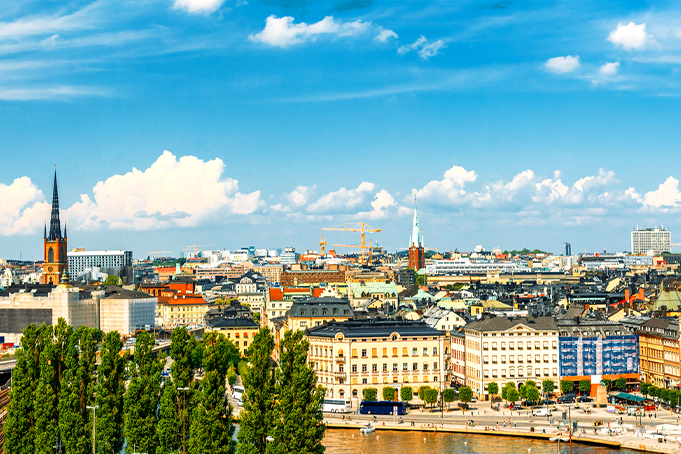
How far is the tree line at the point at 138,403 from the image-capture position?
237ft

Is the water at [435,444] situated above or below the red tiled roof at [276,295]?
below

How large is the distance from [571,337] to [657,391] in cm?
1370

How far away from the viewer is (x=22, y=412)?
248ft

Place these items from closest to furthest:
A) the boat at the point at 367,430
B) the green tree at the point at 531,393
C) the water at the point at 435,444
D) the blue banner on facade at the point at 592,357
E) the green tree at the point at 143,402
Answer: the green tree at the point at 143,402 < the water at the point at 435,444 < the boat at the point at 367,430 < the green tree at the point at 531,393 < the blue banner on facade at the point at 592,357

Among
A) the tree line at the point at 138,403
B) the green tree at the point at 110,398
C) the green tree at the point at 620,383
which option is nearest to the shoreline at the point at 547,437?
the green tree at the point at 620,383

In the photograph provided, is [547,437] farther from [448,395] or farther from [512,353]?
[512,353]

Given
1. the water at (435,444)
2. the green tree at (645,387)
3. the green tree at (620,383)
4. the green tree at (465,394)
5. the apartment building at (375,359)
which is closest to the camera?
the water at (435,444)

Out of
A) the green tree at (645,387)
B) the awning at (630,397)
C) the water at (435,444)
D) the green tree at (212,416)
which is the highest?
the green tree at (212,416)

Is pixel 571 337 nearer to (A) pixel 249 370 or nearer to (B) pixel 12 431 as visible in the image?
(A) pixel 249 370

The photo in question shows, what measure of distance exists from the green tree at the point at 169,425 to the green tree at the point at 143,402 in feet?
2.15

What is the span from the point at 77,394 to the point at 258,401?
1583 cm

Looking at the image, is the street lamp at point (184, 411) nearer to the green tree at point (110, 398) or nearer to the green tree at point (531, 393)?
the green tree at point (110, 398)

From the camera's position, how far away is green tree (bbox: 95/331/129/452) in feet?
244

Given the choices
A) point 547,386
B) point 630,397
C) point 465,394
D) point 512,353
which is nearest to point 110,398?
point 465,394
